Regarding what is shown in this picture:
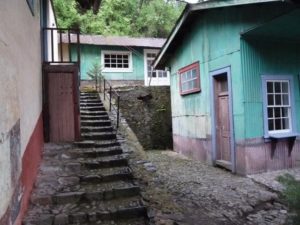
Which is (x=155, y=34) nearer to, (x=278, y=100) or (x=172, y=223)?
(x=278, y=100)

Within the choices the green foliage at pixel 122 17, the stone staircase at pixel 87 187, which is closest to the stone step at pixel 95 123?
the stone staircase at pixel 87 187

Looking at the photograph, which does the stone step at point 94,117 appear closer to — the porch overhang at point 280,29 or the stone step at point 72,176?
the stone step at point 72,176

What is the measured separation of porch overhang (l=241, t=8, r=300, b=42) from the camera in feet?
20.8

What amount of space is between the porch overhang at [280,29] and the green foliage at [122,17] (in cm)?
1565

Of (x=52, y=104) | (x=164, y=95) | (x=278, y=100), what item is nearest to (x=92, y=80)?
(x=164, y=95)

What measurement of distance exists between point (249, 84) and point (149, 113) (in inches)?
239

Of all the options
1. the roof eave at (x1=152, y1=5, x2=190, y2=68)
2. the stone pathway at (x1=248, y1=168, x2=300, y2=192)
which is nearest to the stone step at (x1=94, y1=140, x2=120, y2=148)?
the stone pathway at (x1=248, y1=168, x2=300, y2=192)

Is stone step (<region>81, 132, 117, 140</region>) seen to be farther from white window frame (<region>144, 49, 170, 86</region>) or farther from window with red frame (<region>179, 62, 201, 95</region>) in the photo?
white window frame (<region>144, 49, 170, 86</region>)

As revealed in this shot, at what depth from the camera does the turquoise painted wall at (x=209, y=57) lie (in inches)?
302

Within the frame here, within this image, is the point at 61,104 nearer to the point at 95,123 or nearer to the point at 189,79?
the point at 95,123

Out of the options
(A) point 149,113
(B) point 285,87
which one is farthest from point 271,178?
(A) point 149,113

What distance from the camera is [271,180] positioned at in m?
7.09

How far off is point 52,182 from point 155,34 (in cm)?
2282

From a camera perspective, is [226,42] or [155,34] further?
[155,34]
